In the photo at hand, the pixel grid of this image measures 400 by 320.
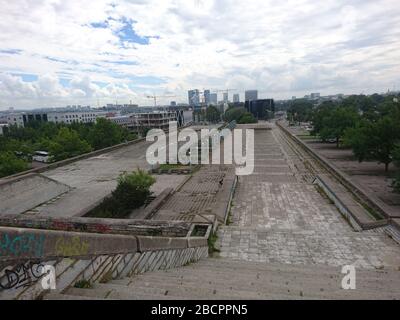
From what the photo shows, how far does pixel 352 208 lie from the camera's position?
39.3ft

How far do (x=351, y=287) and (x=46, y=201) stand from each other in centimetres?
1384

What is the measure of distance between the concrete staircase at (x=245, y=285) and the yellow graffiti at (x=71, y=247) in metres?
0.50

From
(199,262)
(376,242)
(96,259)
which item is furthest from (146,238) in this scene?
(376,242)

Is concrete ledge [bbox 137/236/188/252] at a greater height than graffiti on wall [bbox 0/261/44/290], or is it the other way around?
graffiti on wall [bbox 0/261/44/290]

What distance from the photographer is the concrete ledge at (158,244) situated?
542cm

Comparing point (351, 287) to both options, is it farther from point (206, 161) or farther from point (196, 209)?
point (206, 161)

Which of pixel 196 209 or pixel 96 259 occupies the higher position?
pixel 96 259

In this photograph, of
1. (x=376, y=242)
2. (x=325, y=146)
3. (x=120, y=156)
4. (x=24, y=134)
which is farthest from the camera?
(x=24, y=134)

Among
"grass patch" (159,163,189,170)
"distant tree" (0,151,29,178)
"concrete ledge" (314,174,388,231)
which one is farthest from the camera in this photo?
"grass patch" (159,163,189,170)

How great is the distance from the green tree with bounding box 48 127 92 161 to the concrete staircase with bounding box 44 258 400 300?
25637 millimetres

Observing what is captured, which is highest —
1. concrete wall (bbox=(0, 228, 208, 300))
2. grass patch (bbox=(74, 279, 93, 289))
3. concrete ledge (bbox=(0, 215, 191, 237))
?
concrete wall (bbox=(0, 228, 208, 300))

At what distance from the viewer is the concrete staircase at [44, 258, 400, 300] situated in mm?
3716

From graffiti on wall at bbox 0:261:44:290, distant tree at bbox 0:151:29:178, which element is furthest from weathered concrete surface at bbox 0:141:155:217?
graffiti on wall at bbox 0:261:44:290

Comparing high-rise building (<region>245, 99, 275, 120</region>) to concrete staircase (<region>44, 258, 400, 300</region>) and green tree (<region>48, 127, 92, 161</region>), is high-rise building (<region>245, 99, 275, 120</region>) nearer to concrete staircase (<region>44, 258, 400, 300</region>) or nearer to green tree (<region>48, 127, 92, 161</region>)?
green tree (<region>48, 127, 92, 161</region>)
